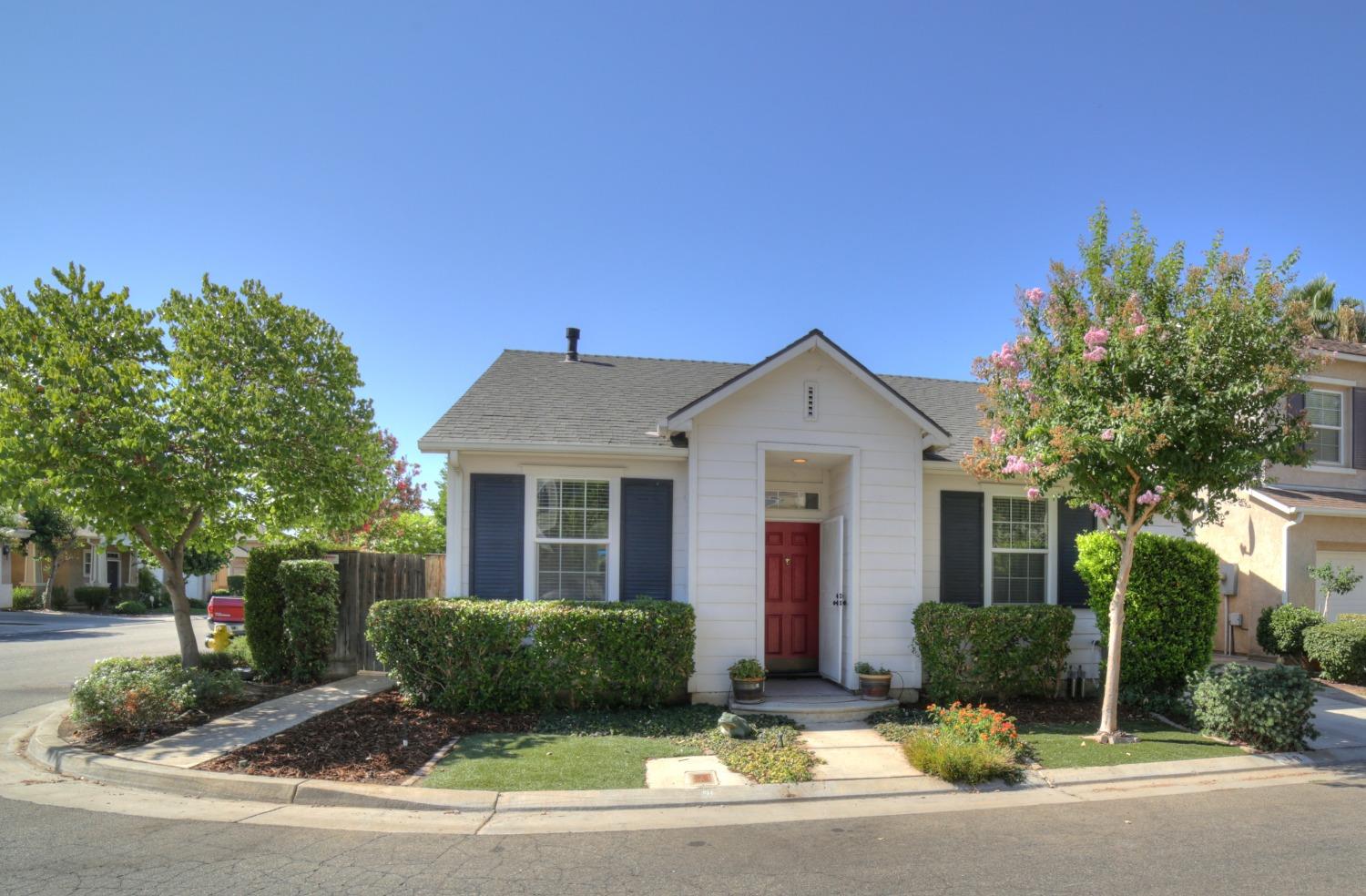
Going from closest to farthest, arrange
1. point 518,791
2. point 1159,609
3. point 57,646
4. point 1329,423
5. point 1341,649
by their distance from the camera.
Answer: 1. point 518,791
2. point 1159,609
3. point 1341,649
4. point 1329,423
5. point 57,646

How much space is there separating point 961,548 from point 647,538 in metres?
4.55

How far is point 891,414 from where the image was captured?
36.0ft

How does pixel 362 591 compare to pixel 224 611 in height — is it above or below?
above

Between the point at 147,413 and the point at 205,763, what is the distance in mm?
4412

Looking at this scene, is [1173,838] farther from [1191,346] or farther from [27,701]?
[27,701]

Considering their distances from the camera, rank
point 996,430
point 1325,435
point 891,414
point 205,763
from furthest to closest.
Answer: point 1325,435 → point 891,414 → point 996,430 → point 205,763

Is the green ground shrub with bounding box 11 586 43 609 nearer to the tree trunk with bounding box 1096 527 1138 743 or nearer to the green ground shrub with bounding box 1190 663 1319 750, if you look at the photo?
the tree trunk with bounding box 1096 527 1138 743

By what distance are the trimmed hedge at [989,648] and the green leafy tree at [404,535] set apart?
506 inches

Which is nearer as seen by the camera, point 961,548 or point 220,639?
point 961,548

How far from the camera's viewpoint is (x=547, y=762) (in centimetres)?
770

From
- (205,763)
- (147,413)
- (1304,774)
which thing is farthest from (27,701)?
(1304,774)

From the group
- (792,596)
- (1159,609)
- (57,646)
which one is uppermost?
(1159,609)

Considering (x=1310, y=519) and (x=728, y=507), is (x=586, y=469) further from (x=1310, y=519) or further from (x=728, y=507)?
(x=1310, y=519)

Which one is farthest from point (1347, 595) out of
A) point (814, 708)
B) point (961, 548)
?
point (814, 708)
